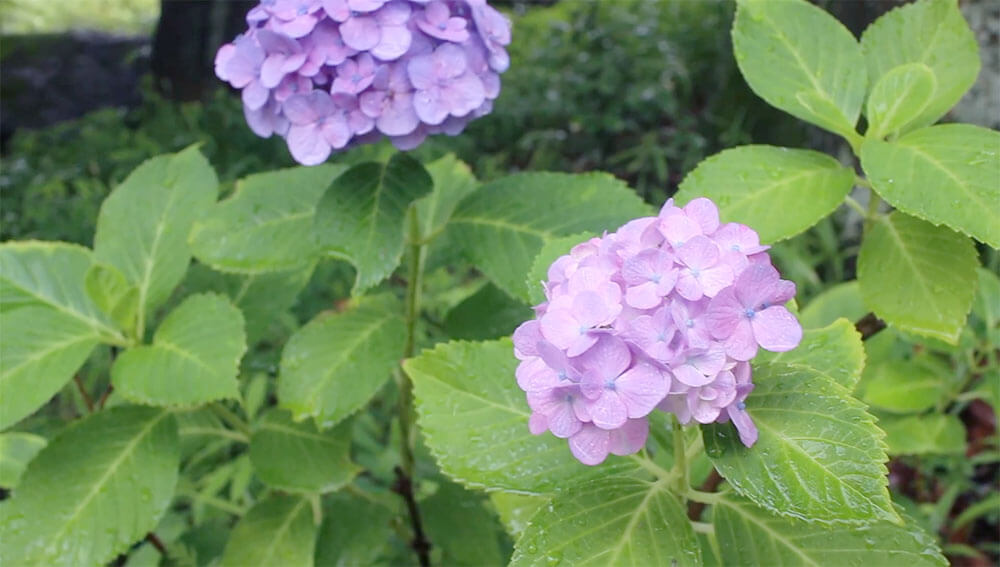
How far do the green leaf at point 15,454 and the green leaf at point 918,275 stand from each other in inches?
50.9

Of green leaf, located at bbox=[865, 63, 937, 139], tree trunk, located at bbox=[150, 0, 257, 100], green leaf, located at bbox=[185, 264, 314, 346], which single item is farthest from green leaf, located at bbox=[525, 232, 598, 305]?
tree trunk, located at bbox=[150, 0, 257, 100]

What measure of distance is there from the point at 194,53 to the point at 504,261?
383 centimetres

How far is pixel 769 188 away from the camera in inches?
39.5

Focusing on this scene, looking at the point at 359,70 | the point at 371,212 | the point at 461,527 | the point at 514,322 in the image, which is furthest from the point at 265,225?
the point at 461,527

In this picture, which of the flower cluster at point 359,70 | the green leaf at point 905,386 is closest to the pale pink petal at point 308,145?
the flower cluster at point 359,70

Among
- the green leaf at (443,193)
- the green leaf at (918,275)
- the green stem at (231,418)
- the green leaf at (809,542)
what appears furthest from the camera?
the green leaf at (443,193)

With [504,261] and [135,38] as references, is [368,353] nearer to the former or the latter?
[504,261]

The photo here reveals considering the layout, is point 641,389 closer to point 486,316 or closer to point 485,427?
point 485,427

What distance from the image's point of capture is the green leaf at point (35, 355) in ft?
3.51

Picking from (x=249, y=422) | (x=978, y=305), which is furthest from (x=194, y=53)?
(x=978, y=305)

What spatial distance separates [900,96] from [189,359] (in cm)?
96

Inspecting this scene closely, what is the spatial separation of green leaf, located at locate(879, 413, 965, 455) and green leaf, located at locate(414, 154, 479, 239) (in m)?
0.89

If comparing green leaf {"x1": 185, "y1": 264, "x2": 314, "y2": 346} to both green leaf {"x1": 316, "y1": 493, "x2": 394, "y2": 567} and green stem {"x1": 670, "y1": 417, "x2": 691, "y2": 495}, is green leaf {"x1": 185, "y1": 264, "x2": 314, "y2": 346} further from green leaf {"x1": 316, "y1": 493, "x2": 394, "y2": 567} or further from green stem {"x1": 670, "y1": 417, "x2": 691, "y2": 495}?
green stem {"x1": 670, "y1": 417, "x2": 691, "y2": 495}

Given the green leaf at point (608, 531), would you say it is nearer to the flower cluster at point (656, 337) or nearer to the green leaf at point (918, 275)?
the flower cluster at point (656, 337)
